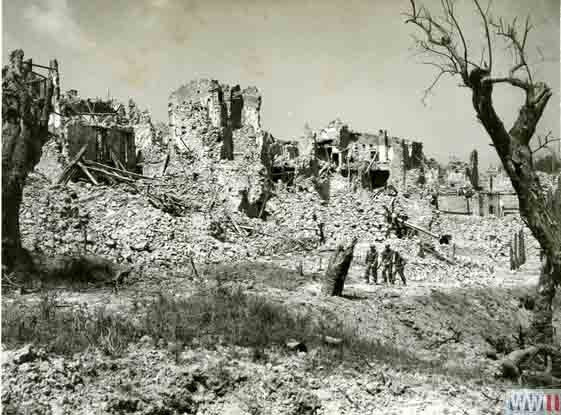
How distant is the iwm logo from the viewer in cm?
675

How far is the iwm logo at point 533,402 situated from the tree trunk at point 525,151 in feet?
5.41

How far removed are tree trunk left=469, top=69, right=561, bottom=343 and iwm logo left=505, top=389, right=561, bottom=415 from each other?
165 centimetres

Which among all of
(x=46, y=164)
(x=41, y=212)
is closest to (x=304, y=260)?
(x=41, y=212)

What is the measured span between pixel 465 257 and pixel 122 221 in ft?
50.1

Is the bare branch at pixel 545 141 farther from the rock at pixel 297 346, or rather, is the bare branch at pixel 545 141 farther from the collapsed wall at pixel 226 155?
the collapsed wall at pixel 226 155

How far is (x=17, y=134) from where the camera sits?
960 centimetres

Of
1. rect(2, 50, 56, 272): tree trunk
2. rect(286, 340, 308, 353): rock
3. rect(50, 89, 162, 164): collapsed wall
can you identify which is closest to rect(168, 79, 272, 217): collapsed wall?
rect(50, 89, 162, 164): collapsed wall

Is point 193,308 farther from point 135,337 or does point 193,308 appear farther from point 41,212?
point 41,212

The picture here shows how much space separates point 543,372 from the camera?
25.3 feet

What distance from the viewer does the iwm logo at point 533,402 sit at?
675 cm

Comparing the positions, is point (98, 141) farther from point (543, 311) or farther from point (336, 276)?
point (543, 311)

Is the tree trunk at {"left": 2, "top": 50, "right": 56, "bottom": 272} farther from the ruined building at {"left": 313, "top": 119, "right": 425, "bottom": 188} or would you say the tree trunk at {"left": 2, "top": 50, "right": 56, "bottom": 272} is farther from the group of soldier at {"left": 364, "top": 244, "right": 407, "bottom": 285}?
the ruined building at {"left": 313, "top": 119, "right": 425, "bottom": 188}

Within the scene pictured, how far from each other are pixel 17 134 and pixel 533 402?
9637 millimetres

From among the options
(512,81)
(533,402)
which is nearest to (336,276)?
(533,402)
